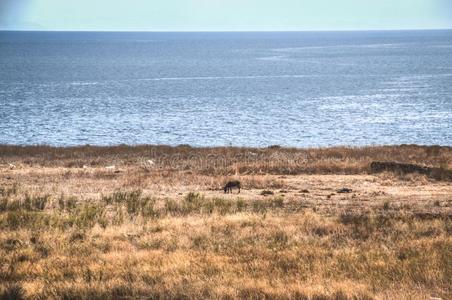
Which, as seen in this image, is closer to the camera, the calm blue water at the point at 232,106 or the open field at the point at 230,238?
the open field at the point at 230,238

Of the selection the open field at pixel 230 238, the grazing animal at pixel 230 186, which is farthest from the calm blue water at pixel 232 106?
the grazing animal at pixel 230 186

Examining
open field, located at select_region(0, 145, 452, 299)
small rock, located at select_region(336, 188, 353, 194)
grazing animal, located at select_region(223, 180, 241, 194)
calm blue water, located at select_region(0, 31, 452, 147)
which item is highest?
open field, located at select_region(0, 145, 452, 299)

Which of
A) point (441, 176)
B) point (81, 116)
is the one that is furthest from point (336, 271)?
point (81, 116)

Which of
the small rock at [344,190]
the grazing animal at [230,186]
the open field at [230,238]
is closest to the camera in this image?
the open field at [230,238]

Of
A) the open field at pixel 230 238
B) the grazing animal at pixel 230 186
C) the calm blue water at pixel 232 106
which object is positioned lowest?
the calm blue water at pixel 232 106

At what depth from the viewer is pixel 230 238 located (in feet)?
52.4

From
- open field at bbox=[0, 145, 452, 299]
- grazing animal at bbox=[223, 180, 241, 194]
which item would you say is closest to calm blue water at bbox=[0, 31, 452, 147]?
open field at bbox=[0, 145, 452, 299]

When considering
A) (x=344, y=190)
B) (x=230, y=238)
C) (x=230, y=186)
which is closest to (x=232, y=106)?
(x=344, y=190)

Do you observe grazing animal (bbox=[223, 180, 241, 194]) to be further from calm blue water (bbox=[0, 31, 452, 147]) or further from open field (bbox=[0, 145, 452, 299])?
calm blue water (bbox=[0, 31, 452, 147])

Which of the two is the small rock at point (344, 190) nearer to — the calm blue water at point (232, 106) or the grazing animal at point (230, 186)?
the grazing animal at point (230, 186)

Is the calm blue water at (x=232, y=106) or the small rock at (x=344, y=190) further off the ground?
the small rock at (x=344, y=190)

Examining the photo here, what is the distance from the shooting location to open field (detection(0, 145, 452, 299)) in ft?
37.7

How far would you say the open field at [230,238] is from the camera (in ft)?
37.7

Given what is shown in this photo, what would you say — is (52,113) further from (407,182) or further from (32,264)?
(32,264)
